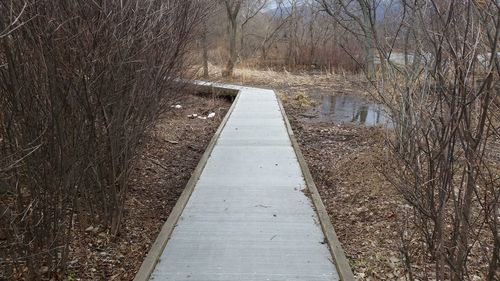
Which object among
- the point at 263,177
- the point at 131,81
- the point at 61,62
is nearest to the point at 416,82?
the point at 263,177

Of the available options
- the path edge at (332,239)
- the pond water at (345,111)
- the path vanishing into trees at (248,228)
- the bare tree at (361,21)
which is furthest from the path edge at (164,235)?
the pond water at (345,111)

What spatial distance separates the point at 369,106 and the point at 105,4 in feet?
44.5

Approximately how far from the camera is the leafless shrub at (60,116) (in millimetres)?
3168

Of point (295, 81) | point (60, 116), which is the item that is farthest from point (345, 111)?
point (60, 116)

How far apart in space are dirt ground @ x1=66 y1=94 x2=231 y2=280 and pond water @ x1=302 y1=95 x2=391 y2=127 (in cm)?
391

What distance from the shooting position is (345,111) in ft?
50.8

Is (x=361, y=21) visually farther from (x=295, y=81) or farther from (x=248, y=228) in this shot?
(x=248, y=228)

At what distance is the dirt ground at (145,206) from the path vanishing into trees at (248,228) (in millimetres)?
470

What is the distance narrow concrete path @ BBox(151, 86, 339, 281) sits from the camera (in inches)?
154

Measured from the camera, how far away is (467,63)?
2.55 m

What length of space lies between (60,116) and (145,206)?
9.24 ft

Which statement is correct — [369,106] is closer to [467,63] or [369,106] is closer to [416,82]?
[416,82]

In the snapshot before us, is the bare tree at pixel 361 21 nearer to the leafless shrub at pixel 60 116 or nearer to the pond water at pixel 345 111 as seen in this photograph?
the pond water at pixel 345 111

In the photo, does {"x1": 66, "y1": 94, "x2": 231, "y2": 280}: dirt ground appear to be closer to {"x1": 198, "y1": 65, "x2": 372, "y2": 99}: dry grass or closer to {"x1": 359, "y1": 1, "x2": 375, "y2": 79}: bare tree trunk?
{"x1": 359, "y1": 1, "x2": 375, "y2": 79}: bare tree trunk
